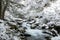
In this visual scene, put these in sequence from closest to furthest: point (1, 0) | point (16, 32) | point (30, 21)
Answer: point (16, 32) < point (1, 0) < point (30, 21)

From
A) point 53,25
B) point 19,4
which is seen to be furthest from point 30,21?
point 19,4

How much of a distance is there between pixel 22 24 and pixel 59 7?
10.4ft

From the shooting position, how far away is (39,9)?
35.0ft

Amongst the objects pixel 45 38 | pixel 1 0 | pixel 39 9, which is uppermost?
pixel 1 0

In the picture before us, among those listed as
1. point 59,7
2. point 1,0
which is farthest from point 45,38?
point 59,7

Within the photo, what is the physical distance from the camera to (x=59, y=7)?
1053 centimetres

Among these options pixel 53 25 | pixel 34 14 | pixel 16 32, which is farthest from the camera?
pixel 34 14

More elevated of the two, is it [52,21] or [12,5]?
[12,5]

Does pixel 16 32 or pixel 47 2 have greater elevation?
pixel 47 2

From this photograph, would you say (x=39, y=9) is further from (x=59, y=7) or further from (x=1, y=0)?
(x=1, y=0)

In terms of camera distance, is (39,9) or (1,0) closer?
(1,0)

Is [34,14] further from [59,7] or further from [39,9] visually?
[59,7]

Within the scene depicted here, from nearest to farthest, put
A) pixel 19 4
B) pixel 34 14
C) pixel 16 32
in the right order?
1. pixel 16 32
2. pixel 34 14
3. pixel 19 4

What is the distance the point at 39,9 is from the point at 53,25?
2561 mm
